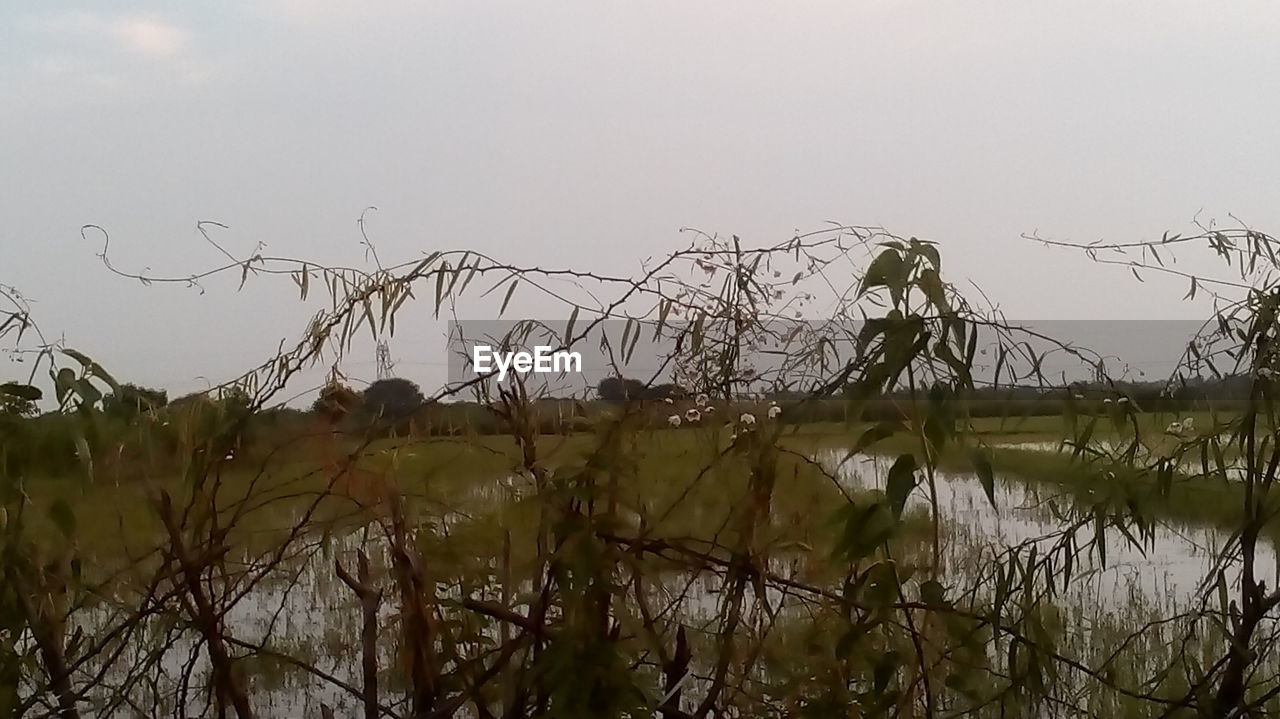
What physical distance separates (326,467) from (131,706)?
35 centimetres

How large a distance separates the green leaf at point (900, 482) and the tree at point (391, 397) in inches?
17.5

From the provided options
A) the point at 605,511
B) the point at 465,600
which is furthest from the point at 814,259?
the point at 465,600

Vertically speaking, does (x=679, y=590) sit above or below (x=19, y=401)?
below

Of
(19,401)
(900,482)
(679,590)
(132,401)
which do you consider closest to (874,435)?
(900,482)

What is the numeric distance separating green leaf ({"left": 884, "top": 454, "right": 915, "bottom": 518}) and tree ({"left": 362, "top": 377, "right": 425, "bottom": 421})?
1.46 ft

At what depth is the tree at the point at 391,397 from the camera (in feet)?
3.10

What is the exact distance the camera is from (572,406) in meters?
0.89

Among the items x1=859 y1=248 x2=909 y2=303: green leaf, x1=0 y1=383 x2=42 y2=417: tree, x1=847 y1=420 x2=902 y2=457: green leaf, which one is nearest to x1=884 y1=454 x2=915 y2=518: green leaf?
x1=847 y1=420 x2=902 y2=457: green leaf

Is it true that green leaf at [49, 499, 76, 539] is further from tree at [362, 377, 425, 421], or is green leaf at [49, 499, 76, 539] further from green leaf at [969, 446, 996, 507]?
green leaf at [969, 446, 996, 507]

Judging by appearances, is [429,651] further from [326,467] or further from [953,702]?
[953,702]

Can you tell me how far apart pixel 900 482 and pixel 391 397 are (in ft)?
1.64

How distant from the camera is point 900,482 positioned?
0.74m

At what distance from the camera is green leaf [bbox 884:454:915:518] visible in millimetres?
741

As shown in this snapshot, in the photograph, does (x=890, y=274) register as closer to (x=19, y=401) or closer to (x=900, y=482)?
(x=900, y=482)
